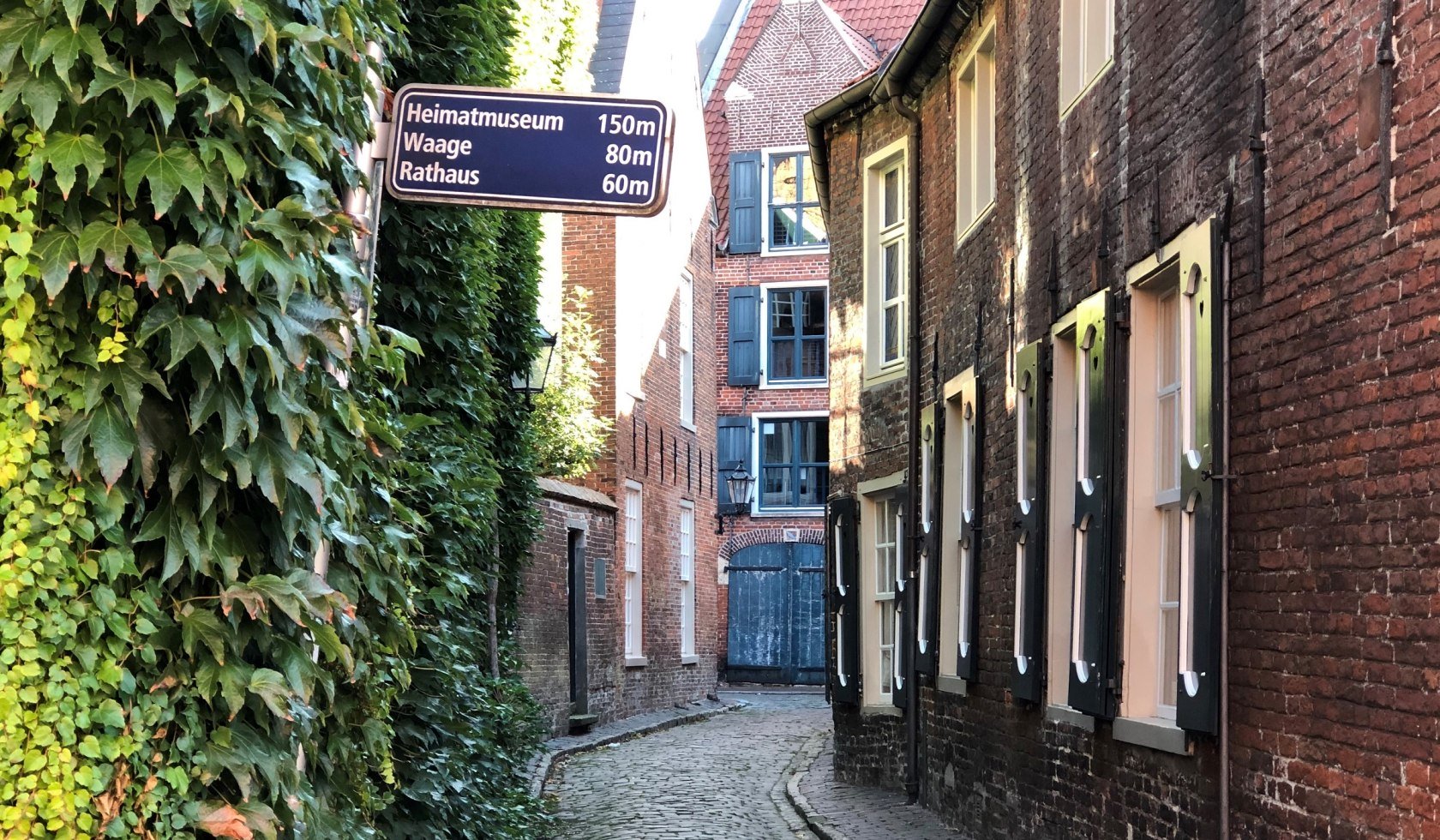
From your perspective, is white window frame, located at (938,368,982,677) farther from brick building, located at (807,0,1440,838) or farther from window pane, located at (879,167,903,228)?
window pane, located at (879,167,903,228)

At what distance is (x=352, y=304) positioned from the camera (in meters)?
3.76

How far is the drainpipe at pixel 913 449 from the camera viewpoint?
12.8 meters

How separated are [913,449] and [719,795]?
127 inches

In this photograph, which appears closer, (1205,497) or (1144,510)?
(1205,497)

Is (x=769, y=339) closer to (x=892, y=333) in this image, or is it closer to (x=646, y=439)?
(x=646, y=439)

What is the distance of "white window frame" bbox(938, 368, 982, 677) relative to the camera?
11.0m

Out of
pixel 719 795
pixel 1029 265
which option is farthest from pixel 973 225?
pixel 719 795

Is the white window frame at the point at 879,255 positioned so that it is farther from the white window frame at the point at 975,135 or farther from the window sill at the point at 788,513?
the window sill at the point at 788,513

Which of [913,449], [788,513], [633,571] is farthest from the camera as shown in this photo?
[788,513]

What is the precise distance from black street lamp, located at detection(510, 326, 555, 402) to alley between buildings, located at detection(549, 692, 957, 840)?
2.97 meters

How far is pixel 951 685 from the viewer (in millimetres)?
11312

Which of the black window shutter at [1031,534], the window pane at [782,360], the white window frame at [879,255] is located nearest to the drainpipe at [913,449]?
the white window frame at [879,255]

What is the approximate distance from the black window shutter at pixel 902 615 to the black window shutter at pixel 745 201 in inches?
759

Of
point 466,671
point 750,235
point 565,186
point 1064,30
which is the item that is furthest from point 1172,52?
point 750,235
